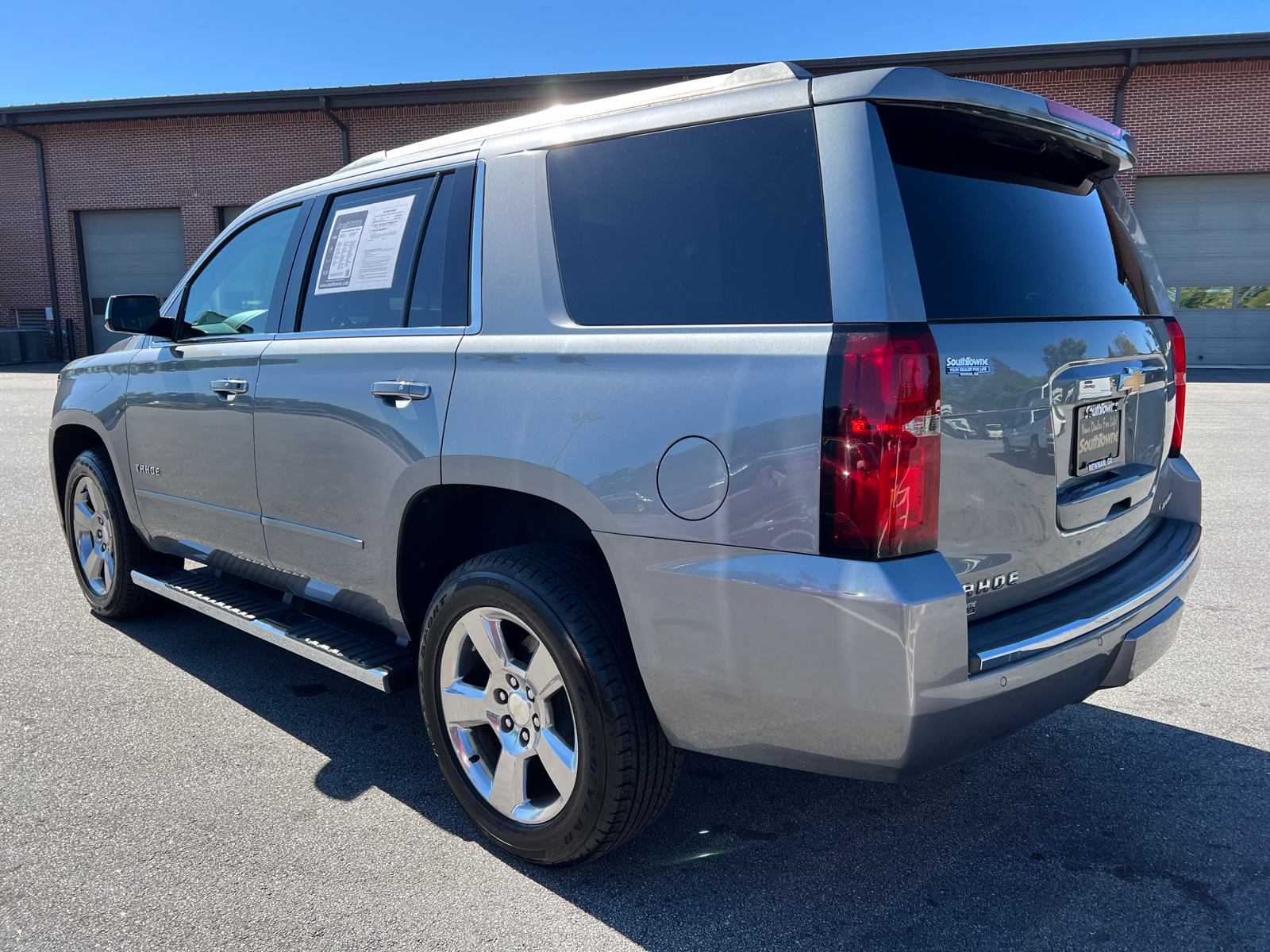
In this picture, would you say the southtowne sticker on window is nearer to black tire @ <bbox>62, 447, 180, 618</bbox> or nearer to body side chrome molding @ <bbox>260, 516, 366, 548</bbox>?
body side chrome molding @ <bbox>260, 516, 366, 548</bbox>

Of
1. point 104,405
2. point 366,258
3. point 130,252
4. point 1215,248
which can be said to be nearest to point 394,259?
point 366,258

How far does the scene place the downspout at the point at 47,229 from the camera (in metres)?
26.9

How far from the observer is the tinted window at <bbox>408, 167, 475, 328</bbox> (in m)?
2.90

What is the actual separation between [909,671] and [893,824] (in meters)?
1.12

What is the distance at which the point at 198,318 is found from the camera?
13.7 feet

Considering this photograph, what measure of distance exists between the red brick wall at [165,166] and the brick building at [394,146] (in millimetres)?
44

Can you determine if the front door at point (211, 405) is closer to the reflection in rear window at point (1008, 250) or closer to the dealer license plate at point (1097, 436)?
the reflection in rear window at point (1008, 250)

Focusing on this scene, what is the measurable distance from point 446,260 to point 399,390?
1.47 feet

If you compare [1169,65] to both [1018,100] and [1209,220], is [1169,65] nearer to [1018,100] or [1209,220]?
Answer: [1209,220]

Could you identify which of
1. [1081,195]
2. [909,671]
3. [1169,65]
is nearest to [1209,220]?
[1169,65]

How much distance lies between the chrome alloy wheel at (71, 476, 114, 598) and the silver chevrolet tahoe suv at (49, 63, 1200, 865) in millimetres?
1816

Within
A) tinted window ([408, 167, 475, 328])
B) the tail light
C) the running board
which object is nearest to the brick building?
the tail light

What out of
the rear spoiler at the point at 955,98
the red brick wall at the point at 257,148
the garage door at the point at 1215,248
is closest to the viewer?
the rear spoiler at the point at 955,98

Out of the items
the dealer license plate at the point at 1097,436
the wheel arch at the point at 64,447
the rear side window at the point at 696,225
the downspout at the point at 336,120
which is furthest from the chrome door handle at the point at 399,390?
the downspout at the point at 336,120
